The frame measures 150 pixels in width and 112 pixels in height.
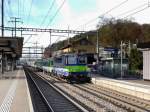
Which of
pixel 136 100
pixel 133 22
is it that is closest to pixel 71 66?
pixel 136 100

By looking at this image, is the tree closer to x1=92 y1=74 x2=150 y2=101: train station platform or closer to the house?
the house

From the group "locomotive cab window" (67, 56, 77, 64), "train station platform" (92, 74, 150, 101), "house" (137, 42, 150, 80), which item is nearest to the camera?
"train station platform" (92, 74, 150, 101)

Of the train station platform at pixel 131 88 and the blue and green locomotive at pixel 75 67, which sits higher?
the blue and green locomotive at pixel 75 67

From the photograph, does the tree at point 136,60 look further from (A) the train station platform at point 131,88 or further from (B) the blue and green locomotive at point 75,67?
(A) the train station platform at point 131,88

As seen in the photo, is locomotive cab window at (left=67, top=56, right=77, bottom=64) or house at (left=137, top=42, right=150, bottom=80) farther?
locomotive cab window at (left=67, top=56, right=77, bottom=64)

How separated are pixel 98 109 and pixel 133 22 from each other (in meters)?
68.4

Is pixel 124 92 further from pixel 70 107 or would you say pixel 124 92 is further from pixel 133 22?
pixel 133 22

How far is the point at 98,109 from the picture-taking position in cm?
1778

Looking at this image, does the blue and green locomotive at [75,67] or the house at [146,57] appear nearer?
the house at [146,57]

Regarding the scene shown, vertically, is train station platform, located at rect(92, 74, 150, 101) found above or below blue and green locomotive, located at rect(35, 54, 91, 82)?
below

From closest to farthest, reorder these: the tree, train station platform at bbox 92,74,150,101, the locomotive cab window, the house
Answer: train station platform at bbox 92,74,150,101 → the house → the locomotive cab window → the tree

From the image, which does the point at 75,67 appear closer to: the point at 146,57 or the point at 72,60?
the point at 72,60

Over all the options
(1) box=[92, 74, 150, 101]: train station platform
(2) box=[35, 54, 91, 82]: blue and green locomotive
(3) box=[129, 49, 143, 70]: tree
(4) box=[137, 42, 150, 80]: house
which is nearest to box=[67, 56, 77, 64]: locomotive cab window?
(2) box=[35, 54, 91, 82]: blue and green locomotive

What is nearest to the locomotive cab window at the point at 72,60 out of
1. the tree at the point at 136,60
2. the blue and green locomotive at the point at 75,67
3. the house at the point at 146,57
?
the blue and green locomotive at the point at 75,67
